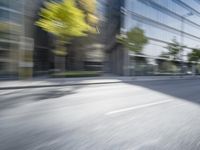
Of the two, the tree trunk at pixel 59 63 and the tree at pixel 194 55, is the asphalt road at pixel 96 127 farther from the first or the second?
the tree at pixel 194 55

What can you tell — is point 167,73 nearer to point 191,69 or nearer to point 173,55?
point 173,55

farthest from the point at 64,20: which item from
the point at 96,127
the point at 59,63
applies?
the point at 96,127

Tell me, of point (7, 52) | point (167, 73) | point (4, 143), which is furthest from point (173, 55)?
point (4, 143)

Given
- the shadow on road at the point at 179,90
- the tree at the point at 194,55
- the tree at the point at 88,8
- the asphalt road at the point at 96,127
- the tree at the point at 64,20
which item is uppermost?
the tree at the point at 88,8

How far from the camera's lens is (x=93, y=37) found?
28922mm

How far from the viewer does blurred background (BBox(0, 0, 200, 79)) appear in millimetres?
20359

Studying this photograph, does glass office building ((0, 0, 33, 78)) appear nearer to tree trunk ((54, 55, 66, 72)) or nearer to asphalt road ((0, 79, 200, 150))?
tree trunk ((54, 55, 66, 72))

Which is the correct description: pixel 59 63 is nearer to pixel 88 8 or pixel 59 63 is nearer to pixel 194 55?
pixel 88 8

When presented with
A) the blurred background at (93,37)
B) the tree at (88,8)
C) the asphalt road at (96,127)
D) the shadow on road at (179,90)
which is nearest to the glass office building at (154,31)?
the blurred background at (93,37)

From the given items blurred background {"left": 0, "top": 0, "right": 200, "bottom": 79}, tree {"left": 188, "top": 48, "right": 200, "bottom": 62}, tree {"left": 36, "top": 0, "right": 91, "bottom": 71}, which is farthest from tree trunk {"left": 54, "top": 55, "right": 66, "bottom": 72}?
tree {"left": 188, "top": 48, "right": 200, "bottom": 62}

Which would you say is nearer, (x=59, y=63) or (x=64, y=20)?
(x=64, y=20)

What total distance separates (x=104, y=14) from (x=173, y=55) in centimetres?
1266

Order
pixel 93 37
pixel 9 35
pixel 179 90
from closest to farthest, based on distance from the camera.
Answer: pixel 179 90
pixel 9 35
pixel 93 37

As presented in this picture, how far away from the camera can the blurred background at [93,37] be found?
2036 cm
